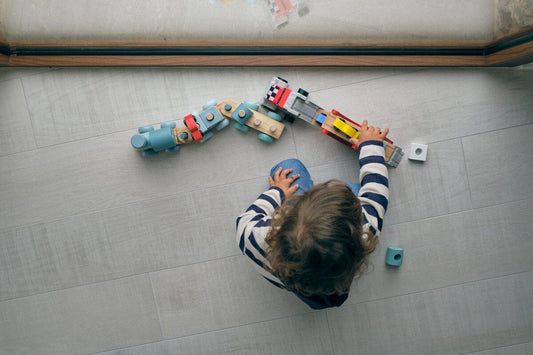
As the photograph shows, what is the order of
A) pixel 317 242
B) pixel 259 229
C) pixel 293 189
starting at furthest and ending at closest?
pixel 293 189
pixel 259 229
pixel 317 242

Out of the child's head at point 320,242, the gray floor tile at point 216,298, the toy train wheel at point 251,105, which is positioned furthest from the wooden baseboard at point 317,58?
the gray floor tile at point 216,298

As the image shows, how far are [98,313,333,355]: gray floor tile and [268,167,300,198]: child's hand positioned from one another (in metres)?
0.37

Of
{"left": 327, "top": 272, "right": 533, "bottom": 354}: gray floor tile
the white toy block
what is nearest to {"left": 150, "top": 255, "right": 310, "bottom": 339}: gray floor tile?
{"left": 327, "top": 272, "right": 533, "bottom": 354}: gray floor tile

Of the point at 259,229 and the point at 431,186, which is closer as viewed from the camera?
the point at 259,229

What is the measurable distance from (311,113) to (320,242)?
43 cm

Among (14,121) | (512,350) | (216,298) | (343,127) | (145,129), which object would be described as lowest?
(512,350)

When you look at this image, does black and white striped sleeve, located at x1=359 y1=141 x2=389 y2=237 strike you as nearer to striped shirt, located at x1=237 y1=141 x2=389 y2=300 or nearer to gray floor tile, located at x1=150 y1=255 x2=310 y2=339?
striped shirt, located at x1=237 y1=141 x2=389 y2=300

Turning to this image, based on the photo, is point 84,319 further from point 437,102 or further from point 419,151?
point 437,102

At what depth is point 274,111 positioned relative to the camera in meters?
1.04

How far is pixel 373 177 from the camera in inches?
35.9

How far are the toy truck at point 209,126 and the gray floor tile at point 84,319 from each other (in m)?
0.38

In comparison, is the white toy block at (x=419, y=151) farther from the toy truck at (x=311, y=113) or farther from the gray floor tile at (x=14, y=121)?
the gray floor tile at (x=14, y=121)

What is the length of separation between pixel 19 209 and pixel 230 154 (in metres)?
0.61

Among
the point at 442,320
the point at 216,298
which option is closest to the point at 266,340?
the point at 216,298
